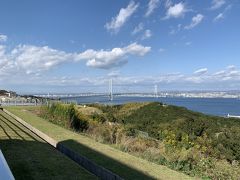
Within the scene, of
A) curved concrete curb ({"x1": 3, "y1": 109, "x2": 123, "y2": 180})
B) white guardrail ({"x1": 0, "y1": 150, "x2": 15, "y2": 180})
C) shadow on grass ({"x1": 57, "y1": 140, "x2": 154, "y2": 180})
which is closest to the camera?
white guardrail ({"x1": 0, "y1": 150, "x2": 15, "y2": 180})

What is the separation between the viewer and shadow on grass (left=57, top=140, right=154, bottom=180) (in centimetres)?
894

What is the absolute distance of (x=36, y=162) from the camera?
10125 mm

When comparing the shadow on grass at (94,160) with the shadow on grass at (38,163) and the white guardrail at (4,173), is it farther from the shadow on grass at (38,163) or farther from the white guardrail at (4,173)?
the white guardrail at (4,173)

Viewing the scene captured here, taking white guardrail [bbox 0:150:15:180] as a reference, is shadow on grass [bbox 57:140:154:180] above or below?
below

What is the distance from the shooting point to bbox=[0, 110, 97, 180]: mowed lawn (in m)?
8.86

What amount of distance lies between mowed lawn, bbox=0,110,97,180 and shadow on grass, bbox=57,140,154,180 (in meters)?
0.26

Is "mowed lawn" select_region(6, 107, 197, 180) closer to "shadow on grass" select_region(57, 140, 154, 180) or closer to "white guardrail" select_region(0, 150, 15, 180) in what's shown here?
"shadow on grass" select_region(57, 140, 154, 180)

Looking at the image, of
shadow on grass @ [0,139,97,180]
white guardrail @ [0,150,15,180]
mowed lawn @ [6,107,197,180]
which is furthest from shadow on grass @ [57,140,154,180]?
white guardrail @ [0,150,15,180]

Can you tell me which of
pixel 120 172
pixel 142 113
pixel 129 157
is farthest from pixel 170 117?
pixel 120 172

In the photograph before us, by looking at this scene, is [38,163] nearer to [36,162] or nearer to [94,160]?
[36,162]

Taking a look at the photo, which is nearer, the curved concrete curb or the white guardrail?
the white guardrail

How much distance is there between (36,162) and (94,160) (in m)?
1.45

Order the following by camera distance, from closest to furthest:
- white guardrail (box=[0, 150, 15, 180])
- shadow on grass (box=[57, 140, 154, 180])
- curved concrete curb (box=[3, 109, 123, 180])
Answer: white guardrail (box=[0, 150, 15, 180]) < curved concrete curb (box=[3, 109, 123, 180]) < shadow on grass (box=[57, 140, 154, 180])

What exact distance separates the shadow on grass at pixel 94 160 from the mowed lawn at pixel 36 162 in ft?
0.86
